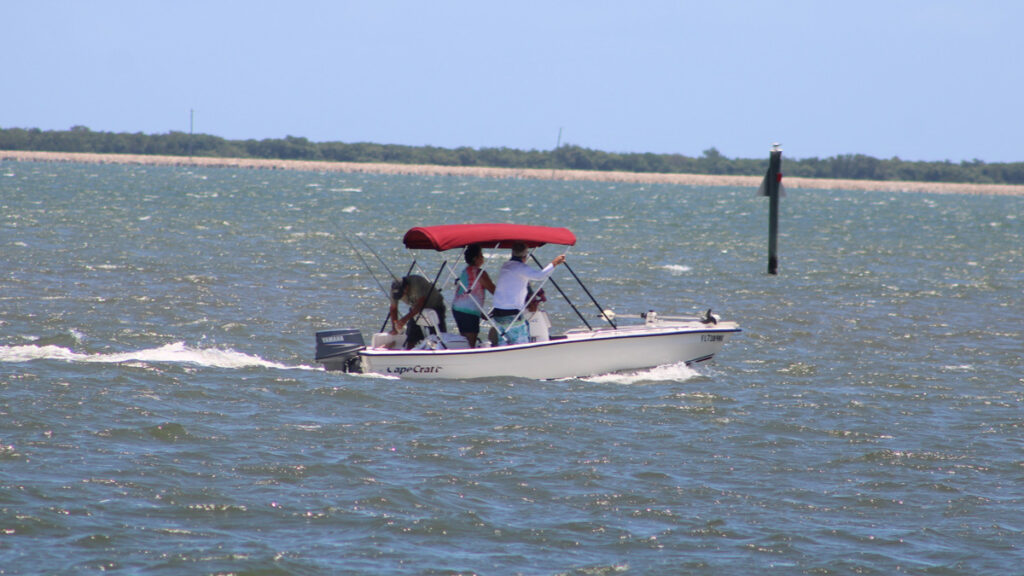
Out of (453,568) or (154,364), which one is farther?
(154,364)

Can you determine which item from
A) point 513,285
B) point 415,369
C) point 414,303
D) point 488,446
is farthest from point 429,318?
point 488,446

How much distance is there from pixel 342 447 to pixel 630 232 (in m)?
34.0

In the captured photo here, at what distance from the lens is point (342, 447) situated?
10.6 metres

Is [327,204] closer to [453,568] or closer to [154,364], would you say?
[154,364]

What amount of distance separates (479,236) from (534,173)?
172 metres

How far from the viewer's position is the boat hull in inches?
539

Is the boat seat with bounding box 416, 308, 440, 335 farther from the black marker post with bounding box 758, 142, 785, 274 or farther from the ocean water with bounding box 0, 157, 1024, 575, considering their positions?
the black marker post with bounding box 758, 142, 785, 274

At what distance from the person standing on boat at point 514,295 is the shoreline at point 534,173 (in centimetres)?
15412

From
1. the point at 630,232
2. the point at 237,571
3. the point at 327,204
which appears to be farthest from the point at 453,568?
the point at 327,204

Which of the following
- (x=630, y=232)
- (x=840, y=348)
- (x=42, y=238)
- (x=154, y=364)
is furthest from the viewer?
(x=630, y=232)

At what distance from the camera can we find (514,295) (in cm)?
1405

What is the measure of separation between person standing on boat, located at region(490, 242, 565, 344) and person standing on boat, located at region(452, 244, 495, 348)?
17 cm

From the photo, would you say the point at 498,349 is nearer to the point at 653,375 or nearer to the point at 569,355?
the point at 569,355

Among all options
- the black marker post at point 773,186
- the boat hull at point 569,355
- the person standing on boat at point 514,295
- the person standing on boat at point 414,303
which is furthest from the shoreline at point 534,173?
the person standing on boat at point 414,303
